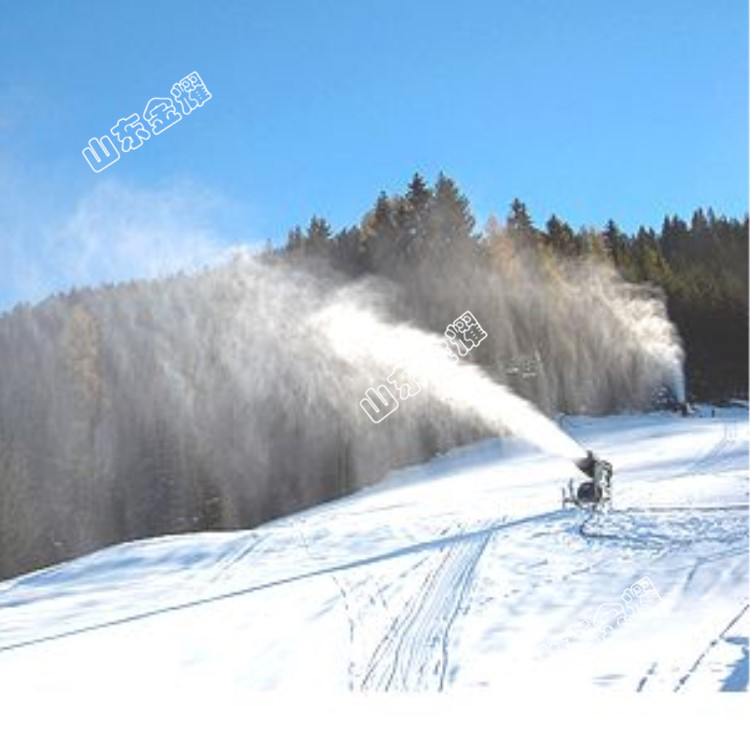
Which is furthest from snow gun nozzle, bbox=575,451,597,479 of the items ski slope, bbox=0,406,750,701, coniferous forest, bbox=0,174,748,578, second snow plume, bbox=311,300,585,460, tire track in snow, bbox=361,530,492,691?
coniferous forest, bbox=0,174,748,578

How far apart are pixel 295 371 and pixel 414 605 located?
22307mm

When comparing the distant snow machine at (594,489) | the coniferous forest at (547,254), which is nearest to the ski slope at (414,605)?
the distant snow machine at (594,489)

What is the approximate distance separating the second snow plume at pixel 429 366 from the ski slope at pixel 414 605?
8.21 m

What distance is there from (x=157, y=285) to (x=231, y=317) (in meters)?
13.4

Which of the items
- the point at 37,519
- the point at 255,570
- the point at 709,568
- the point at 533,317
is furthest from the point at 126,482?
the point at 709,568

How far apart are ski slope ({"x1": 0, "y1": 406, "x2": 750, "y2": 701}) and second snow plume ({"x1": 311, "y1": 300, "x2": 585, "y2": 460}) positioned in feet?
26.9

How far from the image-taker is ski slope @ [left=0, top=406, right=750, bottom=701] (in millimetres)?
9289

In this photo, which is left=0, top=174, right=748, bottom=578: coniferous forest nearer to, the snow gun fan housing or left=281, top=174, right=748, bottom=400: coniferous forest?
left=281, top=174, right=748, bottom=400: coniferous forest

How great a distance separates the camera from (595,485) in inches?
750

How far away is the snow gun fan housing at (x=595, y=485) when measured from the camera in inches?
749

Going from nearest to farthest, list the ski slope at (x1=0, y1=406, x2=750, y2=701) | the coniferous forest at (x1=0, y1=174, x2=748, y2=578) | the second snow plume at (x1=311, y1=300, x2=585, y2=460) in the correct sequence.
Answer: the ski slope at (x1=0, y1=406, x2=750, y2=701) < the second snow plume at (x1=311, y1=300, x2=585, y2=460) < the coniferous forest at (x1=0, y1=174, x2=748, y2=578)

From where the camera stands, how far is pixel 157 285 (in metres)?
50.4

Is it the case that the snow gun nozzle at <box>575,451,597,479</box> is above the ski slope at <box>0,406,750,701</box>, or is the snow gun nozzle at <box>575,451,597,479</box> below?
above

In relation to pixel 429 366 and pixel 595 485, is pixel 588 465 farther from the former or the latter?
pixel 429 366
